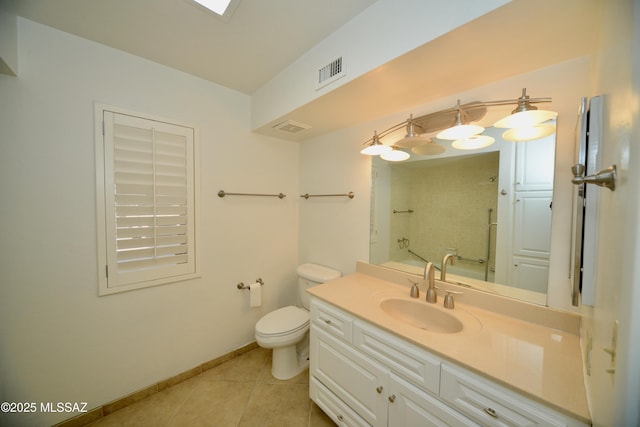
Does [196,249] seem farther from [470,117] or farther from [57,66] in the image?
[470,117]

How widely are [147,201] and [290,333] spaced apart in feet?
4.74

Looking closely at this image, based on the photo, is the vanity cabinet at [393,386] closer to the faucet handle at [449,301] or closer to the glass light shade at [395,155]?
the faucet handle at [449,301]

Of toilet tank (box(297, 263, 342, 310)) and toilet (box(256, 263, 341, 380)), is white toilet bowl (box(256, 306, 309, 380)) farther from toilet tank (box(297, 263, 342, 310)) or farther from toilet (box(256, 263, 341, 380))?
toilet tank (box(297, 263, 342, 310))

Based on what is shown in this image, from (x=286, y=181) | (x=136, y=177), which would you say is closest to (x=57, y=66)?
(x=136, y=177)

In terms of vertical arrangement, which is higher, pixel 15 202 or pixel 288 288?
pixel 15 202

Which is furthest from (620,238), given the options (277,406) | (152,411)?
(152,411)

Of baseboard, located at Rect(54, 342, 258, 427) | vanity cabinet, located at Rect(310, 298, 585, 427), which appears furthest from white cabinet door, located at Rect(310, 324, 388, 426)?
baseboard, located at Rect(54, 342, 258, 427)

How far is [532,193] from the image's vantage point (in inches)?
45.5

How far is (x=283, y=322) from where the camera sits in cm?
182

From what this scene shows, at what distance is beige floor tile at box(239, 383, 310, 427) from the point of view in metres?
1.44

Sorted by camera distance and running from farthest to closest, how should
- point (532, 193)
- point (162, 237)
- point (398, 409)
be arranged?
point (162, 237), point (532, 193), point (398, 409)

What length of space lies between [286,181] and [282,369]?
1.72m

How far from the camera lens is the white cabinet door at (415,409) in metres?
0.88

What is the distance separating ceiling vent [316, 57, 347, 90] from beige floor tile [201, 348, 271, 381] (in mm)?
2270
